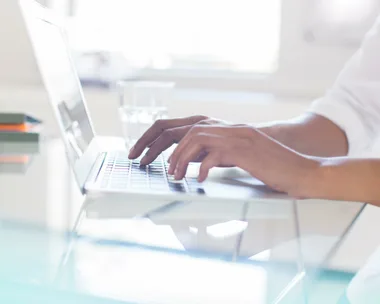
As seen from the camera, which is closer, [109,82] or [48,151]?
[48,151]

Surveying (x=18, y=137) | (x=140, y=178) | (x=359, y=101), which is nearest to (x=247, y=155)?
(x=140, y=178)

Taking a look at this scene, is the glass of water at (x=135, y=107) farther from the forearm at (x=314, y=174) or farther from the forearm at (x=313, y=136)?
the forearm at (x=314, y=174)

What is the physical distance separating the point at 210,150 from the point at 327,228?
175 millimetres

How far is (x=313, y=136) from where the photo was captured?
43.3 inches

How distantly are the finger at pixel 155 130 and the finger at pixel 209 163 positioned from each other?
22cm

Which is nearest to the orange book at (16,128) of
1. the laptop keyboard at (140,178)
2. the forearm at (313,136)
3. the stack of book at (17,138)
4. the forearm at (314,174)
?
the stack of book at (17,138)

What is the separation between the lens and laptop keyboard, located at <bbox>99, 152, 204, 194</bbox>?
0.77 metres

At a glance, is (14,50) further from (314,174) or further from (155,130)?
(314,174)

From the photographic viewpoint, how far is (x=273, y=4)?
175 centimetres

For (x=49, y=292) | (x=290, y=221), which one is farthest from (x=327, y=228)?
(x=49, y=292)

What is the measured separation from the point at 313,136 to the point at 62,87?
0.44 m

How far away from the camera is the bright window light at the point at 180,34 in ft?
5.84

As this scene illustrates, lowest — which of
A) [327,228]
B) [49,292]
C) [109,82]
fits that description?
[109,82]

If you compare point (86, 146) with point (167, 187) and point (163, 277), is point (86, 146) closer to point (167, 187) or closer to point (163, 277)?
point (167, 187)
